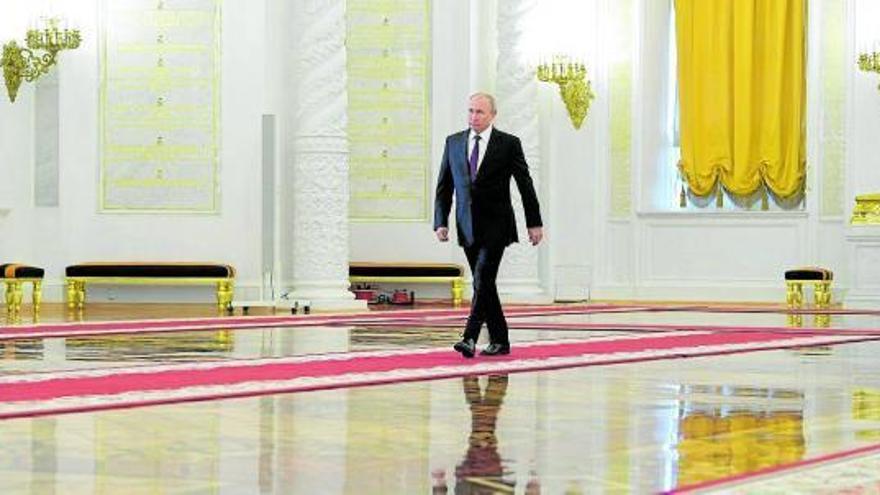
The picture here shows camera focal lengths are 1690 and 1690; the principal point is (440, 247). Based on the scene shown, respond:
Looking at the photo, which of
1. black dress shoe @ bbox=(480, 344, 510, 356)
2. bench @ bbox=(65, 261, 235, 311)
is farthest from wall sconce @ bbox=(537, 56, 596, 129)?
black dress shoe @ bbox=(480, 344, 510, 356)

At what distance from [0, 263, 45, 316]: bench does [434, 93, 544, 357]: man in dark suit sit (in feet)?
22.5

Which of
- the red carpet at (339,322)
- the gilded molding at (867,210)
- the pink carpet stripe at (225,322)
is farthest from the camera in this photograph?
the gilded molding at (867,210)

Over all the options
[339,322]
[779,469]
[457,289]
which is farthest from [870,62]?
[779,469]

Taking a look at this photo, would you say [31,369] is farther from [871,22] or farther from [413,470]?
[871,22]

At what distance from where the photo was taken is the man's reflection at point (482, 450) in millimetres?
4328

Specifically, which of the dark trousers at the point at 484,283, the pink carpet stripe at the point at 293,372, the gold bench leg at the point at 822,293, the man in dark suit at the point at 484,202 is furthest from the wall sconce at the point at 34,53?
the dark trousers at the point at 484,283

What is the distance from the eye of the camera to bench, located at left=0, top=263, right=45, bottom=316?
1461 centimetres

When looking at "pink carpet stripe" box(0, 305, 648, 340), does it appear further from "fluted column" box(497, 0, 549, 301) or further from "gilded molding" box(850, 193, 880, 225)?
"gilded molding" box(850, 193, 880, 225)

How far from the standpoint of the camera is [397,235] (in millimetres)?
17484

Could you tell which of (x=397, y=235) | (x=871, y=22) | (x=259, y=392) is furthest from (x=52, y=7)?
(x=259, y=392)

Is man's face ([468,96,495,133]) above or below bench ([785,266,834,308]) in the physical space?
above

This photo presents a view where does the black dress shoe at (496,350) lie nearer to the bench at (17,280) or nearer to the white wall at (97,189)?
the bench at (17,280)

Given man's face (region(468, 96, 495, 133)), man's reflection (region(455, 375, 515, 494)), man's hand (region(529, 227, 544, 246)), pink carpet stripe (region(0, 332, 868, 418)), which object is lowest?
man's reflection (region(455, 375, 515, 494))

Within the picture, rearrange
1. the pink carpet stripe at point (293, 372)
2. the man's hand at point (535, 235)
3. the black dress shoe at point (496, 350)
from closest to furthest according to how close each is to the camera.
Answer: the pink carpet stripe at point (293, 372) → the man's hand at point (535, 235) → the black dress shoe at point (496, 350)
